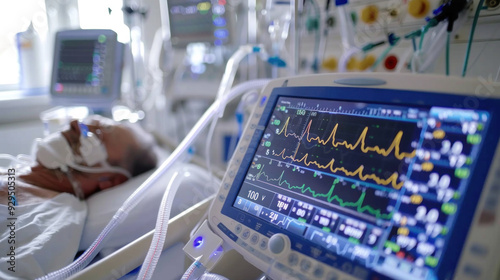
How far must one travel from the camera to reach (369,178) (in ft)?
1.84

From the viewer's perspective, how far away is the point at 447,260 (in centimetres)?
45

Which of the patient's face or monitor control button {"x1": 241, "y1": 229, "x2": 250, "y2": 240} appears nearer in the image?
monitor control button {"x1": 241, "y1": 229, "x2": 250, "y2": 240}

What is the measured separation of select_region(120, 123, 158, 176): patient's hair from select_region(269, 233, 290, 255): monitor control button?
2.76ft

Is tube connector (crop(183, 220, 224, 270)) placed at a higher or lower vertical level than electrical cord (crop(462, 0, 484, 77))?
lower

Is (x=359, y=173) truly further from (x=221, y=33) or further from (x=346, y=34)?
(x=221, y=33)

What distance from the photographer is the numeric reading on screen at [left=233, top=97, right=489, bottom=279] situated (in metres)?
0.48

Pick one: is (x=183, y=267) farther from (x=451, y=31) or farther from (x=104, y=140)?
(x=451, y=31)

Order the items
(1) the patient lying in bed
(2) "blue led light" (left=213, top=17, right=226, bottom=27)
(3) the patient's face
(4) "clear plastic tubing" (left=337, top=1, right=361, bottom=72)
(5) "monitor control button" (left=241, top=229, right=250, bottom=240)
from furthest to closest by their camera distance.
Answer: (2) "blue led light" (left=213, top=17, right=226, bottom=27)
(3) the patient's face
(4) "clear plastic tubing" (left=337, top=1, right=361, bottom=72)
(1) the patient lying in bed
(5) "monitor control button" (left=241, top=229, right=250, bottom=240)

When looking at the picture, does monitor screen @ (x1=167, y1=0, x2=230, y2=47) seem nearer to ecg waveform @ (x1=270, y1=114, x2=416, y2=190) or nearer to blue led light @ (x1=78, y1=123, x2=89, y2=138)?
blue led light @ (x1=78, y1=123, x2=89, y2=138)

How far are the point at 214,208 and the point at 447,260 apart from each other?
1.58ft

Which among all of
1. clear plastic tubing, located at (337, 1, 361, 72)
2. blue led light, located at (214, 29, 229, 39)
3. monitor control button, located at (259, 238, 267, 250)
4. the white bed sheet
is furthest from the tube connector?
blue led light, located at (214, 29, 229, 39)

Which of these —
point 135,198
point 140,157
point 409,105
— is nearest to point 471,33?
point 409,105

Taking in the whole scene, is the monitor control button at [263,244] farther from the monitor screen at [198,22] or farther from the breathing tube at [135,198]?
the monitor screen at [198,22]

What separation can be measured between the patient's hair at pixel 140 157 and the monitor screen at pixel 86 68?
0.39 m
